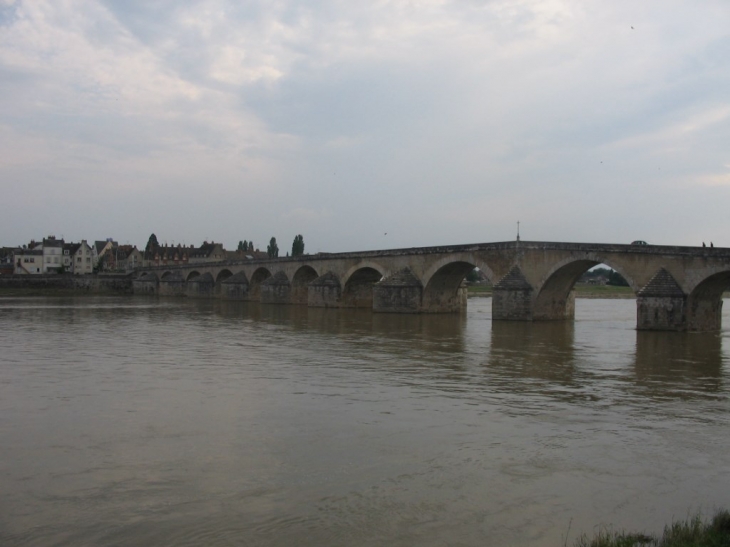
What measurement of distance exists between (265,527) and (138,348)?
1434 centimetres

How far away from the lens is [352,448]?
8242 mm

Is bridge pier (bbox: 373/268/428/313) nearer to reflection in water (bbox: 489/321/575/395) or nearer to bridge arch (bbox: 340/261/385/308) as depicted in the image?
bridge arch (bbox: 340/261/385/308)

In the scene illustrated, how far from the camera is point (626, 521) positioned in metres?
5.91

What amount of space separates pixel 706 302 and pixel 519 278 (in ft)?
24.3

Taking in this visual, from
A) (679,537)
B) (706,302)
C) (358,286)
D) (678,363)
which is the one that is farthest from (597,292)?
(679,537)

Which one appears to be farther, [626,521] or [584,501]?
[584,501]

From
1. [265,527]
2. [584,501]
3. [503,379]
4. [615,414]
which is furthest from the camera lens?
[503,379]

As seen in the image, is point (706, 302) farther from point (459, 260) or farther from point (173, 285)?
point (173, 285)

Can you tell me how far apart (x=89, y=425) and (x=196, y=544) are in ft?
15.1

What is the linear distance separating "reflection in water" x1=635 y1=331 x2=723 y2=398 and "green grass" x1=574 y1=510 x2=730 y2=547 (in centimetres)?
696

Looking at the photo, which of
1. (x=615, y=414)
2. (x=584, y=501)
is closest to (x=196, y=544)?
(x=584, y=501)

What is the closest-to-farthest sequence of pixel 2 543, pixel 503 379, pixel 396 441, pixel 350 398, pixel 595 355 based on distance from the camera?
pixel 2 543, pixel 396 441, pixel 350 398, pixel 503 379, pixel 595 355

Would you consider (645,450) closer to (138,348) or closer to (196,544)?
(196,544)

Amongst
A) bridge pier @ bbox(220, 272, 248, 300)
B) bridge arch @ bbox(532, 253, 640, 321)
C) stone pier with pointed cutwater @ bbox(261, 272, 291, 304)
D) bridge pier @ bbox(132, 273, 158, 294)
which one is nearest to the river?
bridge arch @ bbox(532, 253, 640, 321)
